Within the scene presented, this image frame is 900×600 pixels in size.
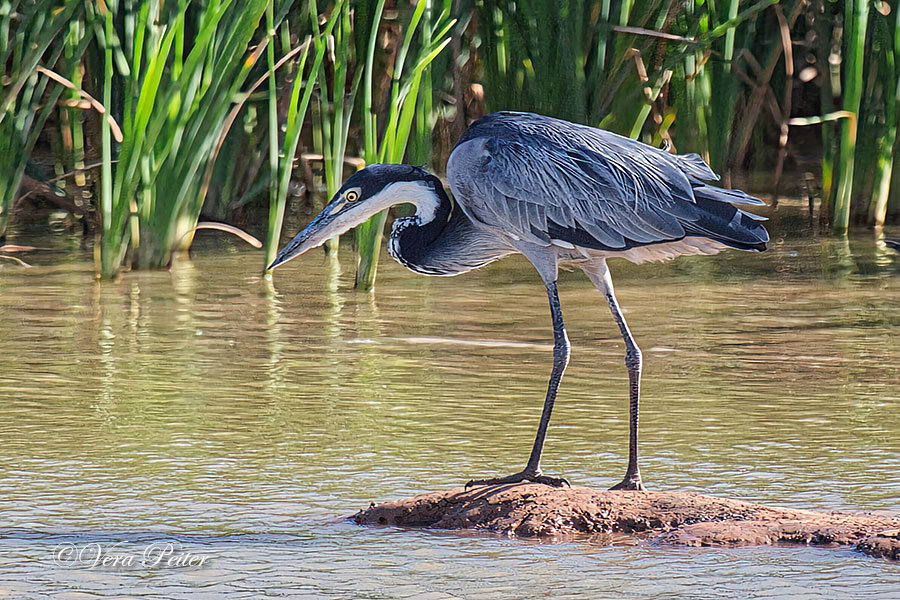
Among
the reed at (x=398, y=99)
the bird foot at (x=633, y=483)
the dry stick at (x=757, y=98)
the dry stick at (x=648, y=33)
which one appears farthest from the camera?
the dry stick at (x=757, y=98)

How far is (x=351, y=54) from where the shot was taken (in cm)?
862

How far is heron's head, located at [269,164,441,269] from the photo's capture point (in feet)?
13.7

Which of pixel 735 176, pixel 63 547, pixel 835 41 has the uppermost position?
pixel 835 41

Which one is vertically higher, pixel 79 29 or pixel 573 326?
pixel 79 29

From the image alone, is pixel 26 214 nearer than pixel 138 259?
No

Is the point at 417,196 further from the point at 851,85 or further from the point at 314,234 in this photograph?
the point at 851,85

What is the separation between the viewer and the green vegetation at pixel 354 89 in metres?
6.49

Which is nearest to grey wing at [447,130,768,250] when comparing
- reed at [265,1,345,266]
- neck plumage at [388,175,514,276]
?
neck plumage at [388,175,514,276]

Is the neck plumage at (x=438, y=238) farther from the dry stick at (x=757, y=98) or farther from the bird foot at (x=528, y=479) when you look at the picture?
the dry stick at (x=757, y=98)

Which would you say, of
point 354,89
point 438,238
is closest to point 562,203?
point 438,238

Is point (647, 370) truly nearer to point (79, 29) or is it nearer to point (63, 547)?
point (63, 547)

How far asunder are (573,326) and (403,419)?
1.65 m

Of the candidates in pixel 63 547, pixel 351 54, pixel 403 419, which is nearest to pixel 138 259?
pixel 351 54

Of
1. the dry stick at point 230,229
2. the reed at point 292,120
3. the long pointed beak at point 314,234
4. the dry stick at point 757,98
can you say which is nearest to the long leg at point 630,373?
the long pointed beak at point 314,234
